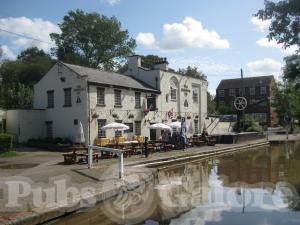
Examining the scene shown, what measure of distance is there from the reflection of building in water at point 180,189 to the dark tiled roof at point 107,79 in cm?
1265

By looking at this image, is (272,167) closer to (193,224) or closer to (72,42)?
(193,224)

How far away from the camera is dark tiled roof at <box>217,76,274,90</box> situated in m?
84.2

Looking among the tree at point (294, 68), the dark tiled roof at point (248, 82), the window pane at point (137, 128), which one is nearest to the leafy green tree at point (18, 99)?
the window pane at point (137, 128)

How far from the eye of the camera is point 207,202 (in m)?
11.7

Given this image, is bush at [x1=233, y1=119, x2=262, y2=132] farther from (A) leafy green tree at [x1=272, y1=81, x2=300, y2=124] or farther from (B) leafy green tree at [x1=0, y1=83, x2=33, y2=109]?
(B) leafy green tree at [x1=0, y1=83, x2=33, y2=109]

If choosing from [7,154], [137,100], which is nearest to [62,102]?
[137,100]

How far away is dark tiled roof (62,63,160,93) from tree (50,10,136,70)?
25.1 m

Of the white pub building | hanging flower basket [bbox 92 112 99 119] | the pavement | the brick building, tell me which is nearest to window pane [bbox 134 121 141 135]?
the white pub building

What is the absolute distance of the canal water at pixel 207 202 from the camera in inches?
389

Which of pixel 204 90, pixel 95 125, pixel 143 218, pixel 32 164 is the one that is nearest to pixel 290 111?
pixel 204 90

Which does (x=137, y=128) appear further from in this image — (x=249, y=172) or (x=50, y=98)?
(x=249, y=172)

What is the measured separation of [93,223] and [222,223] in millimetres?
3033

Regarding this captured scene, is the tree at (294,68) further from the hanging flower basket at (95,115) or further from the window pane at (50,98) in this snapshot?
the window pane at (50,98)

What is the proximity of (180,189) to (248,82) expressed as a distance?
2971 inches
